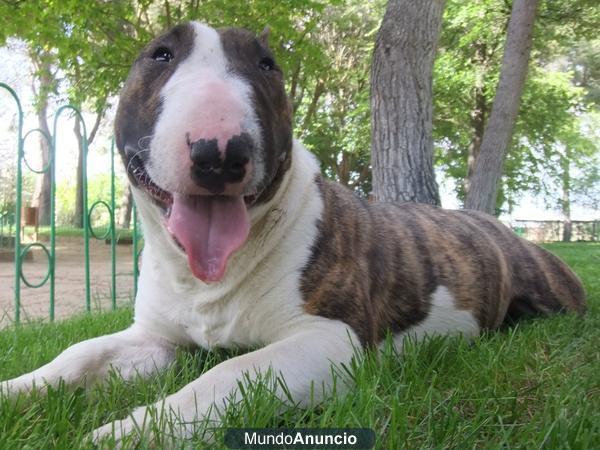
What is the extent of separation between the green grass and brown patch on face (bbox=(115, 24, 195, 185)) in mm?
783

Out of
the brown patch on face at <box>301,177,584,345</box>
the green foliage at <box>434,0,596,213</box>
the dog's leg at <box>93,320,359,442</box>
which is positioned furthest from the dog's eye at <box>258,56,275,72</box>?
the green foliage at <box>434,0,596,213</box>

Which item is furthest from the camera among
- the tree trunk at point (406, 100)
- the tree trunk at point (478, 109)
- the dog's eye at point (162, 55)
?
the tree trunk at point (478, 109)

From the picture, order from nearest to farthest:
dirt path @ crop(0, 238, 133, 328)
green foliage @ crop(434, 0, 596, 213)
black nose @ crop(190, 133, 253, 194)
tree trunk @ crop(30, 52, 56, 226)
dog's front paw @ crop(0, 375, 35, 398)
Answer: black nose @ crop(190, 133, 253, 194)
dog's front paw @ crop(0, 375, 35, 398)
dirt path @ crop(0, 238, 133, 328)
tree trunk @ crop(30, 52, 56, 226)
green foliage @ crop(434, 0, 596, 213)

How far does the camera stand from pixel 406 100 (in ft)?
17.4

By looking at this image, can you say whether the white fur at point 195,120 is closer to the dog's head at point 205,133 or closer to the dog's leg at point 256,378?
the dog's head at point 205,133

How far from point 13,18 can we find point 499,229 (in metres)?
→ 6.24

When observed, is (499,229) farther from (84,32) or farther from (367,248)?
(84,32)

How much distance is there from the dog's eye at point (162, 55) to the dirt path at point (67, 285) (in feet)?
9.32

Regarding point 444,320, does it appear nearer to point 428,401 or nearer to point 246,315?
point 246,315

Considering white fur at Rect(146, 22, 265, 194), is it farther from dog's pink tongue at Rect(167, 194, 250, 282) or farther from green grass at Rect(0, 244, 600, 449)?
green grass at Rect(0, 244, 600, 449)

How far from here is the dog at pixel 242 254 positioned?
69.9 inches

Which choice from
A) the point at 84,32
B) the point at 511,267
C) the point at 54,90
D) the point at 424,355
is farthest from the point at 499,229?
the point at 54,90

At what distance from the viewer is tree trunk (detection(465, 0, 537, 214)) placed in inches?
291

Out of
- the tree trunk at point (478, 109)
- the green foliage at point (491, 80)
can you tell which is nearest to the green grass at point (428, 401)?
the green foliage at point (491, 80)
